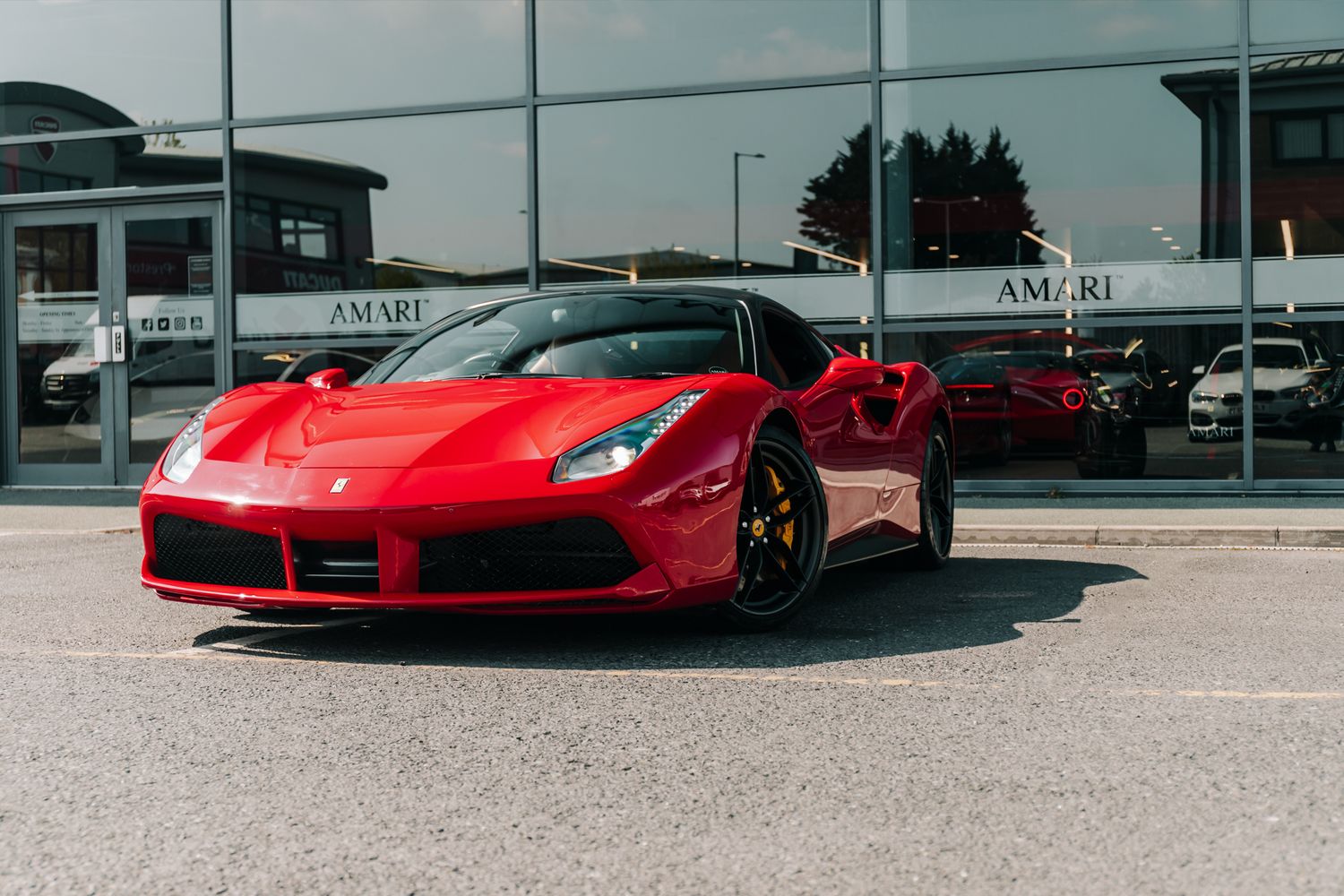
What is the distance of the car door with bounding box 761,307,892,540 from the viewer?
5.75m

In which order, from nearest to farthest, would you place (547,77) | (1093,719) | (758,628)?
(1093,719) → (758,628) → (547,77)

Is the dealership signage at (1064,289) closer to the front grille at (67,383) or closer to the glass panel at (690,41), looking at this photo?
the glass panel at (690,41)

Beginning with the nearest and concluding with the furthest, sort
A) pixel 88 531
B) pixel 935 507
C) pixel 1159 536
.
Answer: pixel 935 507 → pixel 1159 536 → pixel 88 531

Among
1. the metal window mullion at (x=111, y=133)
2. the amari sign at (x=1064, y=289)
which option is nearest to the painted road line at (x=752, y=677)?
the amari sign at (x=1064, y=289)

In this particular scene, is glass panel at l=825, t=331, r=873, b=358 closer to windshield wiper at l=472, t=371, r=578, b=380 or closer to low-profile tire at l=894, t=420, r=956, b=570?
low-profile tire at l=894, t=420, r=956, b=570

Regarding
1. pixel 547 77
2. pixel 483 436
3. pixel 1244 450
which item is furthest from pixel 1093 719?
pixel 547 77

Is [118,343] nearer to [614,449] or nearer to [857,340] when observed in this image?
[857,340]

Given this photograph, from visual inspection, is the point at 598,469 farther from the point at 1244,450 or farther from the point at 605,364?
the point at 1244,450

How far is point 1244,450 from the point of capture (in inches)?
439

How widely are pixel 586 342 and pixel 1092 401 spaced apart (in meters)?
6.58

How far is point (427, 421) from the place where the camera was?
4922mm

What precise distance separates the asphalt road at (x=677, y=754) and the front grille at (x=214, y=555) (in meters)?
0.26

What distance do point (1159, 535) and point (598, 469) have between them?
5099 millimetres

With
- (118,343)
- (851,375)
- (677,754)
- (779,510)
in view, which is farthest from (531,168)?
(677,754)
